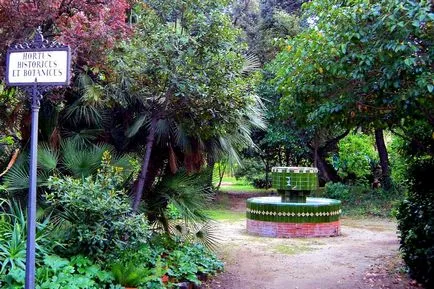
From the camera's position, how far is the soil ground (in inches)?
272

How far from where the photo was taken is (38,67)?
3.65m

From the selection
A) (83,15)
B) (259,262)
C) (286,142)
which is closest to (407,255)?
(259,262)

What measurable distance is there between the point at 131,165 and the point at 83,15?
211 centimetres

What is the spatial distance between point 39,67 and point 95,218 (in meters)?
1.89

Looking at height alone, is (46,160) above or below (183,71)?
below

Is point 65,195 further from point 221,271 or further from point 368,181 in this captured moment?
point 368,181

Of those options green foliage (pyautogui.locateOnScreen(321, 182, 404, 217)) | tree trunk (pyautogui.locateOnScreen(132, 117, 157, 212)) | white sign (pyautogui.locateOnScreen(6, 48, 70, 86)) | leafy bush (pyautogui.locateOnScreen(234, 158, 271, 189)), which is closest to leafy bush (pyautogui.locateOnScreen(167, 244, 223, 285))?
tree trunk (pyautogui.locateOnScreen(132, 117, 157, 212))

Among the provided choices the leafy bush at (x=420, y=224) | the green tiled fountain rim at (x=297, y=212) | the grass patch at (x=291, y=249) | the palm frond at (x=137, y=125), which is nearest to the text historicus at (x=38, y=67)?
the palm frond at (x=137, y=125)

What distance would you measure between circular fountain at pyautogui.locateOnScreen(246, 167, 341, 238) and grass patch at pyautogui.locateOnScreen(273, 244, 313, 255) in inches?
49.3

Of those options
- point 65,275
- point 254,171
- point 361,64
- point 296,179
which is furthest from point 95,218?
point 254,171

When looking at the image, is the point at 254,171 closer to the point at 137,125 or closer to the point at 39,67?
the point at 137,125

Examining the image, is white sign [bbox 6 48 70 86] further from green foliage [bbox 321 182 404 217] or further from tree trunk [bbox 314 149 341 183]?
tree trunk [bbox 314 149 341 183]

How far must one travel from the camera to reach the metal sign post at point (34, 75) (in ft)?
11.6

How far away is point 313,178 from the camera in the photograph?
472 inches
